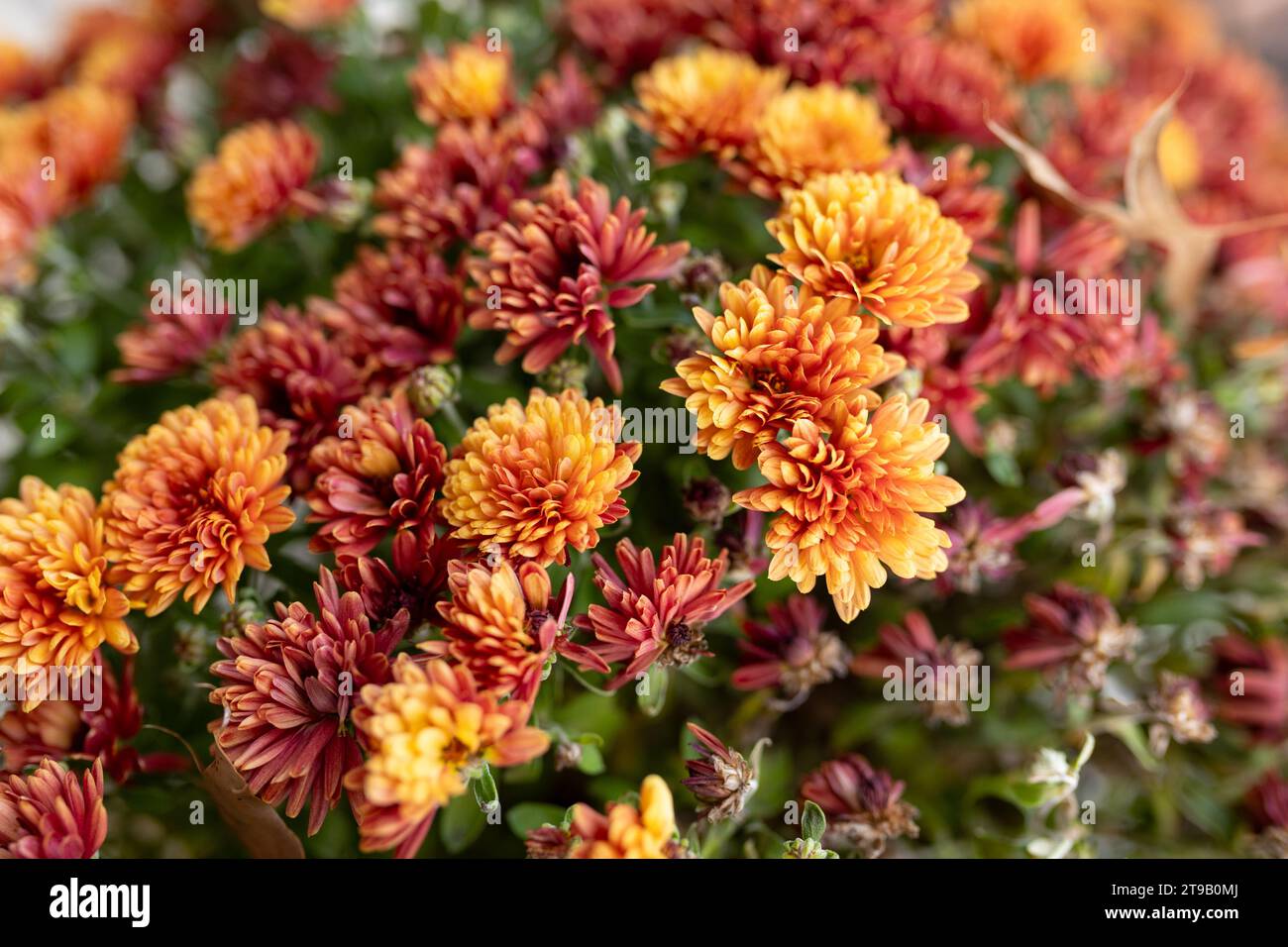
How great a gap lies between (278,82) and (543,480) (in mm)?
619

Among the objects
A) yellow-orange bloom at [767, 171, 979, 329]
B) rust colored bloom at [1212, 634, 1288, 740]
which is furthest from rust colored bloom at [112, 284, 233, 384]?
rust colored bloom at [1212, 634, 1288, 740]

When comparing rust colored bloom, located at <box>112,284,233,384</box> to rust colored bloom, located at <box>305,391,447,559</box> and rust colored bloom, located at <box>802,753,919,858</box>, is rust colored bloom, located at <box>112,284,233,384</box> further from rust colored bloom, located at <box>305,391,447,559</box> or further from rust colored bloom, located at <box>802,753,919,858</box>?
rust colored bloom, located at <box>802,753,919,858</box>

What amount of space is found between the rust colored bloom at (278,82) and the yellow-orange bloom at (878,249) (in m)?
0.57

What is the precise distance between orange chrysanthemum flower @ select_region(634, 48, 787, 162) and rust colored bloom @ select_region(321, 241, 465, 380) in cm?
18

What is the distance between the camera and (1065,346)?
0.56 metres

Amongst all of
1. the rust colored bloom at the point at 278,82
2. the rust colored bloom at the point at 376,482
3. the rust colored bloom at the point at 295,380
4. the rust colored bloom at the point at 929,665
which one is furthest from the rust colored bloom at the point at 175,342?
the rust colored bloom at the point at 929,665

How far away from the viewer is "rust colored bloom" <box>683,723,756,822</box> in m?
0.45

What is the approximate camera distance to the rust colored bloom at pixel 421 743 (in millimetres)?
369

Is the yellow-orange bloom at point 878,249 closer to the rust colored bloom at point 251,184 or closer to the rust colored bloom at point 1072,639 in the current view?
the rust colored bloom at point 1072,639

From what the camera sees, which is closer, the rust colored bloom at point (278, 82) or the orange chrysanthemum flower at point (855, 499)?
the orange chrysanthemum flower at point (855, 499)

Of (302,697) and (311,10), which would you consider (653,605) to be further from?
(311,10)

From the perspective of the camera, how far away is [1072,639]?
0.56 m

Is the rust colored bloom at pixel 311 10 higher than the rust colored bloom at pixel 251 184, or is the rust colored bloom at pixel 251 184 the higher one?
the rust colored bloom at pixel 311 10

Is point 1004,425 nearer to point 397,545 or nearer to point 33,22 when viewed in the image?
point 397,545
